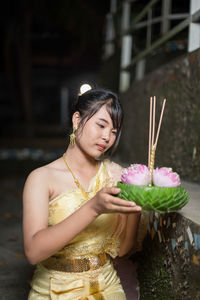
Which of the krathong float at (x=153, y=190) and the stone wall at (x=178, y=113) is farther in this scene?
the stone wall at (x=178, y=113)

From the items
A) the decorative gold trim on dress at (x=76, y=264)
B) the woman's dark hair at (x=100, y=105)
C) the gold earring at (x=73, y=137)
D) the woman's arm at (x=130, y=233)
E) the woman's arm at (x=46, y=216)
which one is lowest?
the decorative gold trim on dress at (x=76, y=264)

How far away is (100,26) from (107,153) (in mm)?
9819

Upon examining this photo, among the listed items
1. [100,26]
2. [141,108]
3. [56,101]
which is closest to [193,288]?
[141,108]

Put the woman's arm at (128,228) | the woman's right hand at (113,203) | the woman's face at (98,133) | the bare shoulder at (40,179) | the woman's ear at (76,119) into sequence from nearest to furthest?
1. the woman's right hand at (113,203)
2. the bare shoulder at (40,179)
3. the woman's face at (98,133)
4. the woman's ear at (76,119)
5. the woman's arm at (128,228)

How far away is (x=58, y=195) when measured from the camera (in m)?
2.00

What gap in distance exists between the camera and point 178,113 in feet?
10.2

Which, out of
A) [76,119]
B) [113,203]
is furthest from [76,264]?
[76,119]

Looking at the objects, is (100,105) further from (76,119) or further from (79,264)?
(79,264)

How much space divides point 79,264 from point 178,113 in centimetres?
160

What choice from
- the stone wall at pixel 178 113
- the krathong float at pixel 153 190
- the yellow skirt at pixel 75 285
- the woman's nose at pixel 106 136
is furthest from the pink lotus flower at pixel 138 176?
the stone wall at pixel 178 113

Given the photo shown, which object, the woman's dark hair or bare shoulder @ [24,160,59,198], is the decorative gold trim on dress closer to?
bare shoulder @ [24,160,59,198]

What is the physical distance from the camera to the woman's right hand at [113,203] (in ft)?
4.89

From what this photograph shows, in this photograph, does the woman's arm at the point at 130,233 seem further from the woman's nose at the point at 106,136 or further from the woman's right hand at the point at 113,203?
the woman's right hand at the point at 113,203

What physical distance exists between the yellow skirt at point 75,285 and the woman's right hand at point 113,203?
2.11ft
